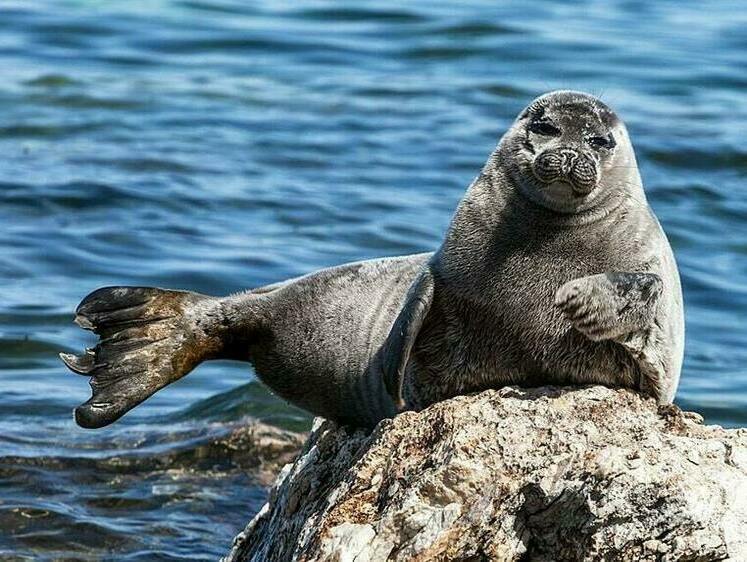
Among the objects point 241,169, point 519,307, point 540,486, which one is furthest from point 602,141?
point 241,169

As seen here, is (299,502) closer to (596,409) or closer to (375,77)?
(596,409)

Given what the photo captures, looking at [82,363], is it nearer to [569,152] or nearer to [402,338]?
[402,338]

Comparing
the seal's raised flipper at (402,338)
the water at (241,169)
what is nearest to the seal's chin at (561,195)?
the seal's raised flipper at (402,338)

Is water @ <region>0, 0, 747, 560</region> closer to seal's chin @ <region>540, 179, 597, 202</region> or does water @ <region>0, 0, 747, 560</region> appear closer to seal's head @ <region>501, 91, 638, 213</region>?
seal's head @ <region>501, 91, 638, 213</region>

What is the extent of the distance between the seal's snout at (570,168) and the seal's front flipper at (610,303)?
0.33 meters

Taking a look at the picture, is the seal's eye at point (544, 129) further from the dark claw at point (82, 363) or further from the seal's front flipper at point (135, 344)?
the dark claw at point (82, 363)

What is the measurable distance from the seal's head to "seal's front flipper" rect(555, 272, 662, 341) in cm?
36

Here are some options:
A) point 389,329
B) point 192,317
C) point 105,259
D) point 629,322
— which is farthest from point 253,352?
point 105,259

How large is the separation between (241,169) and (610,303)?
8.83 meters

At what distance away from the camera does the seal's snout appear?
4992 mm

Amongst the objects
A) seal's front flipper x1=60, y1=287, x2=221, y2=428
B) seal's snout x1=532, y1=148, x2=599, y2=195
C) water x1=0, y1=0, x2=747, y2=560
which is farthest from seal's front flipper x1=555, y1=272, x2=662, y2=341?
seal's front flipper x1=60, y1=287, x2=221, y2=428

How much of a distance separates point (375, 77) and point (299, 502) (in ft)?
39.0

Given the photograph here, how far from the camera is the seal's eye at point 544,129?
514 centimetres

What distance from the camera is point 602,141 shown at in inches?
202
